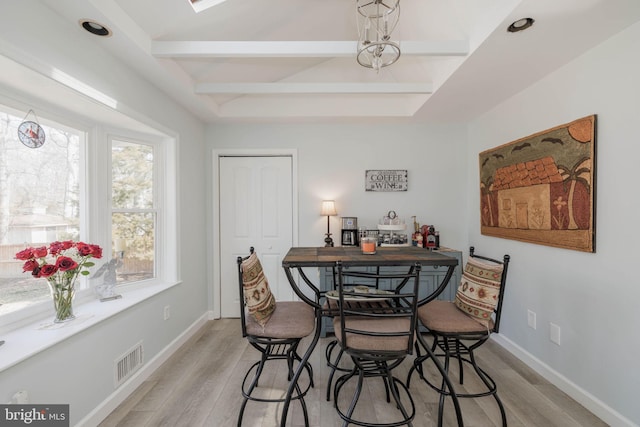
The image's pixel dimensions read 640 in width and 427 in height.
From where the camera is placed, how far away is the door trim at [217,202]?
11.6ft

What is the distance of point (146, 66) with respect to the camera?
2131mm

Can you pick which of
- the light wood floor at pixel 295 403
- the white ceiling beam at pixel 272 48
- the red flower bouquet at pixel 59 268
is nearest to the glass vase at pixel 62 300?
the red flower bouquet at pixel 59 268

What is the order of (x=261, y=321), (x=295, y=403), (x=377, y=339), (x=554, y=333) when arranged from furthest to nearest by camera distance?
(x=554, y=333) → (x=295, y=403) → (x=261, y=321) → (x=377, y=339)

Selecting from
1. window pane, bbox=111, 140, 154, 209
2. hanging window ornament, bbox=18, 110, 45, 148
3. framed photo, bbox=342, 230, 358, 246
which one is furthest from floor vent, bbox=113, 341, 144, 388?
framed photo, bbox=342, 230, 358, 246

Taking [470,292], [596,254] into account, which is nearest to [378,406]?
[470,292]

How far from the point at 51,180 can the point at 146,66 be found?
1018 millimetres

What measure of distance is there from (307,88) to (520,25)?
161 centimetres

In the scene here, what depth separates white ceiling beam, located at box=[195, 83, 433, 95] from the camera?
2.66m

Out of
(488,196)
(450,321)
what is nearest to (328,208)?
(488,196)

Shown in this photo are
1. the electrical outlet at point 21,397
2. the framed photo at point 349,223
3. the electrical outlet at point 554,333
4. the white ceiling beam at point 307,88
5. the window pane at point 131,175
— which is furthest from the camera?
the framed photo at point 349,223

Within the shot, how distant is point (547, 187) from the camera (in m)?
2.30

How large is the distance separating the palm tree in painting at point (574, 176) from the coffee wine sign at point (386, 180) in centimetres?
158

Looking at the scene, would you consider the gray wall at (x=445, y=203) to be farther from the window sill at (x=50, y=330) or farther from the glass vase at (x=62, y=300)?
the glass vase at (x=62, y=300)

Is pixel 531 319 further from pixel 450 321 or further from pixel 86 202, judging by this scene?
pixel 86 202
